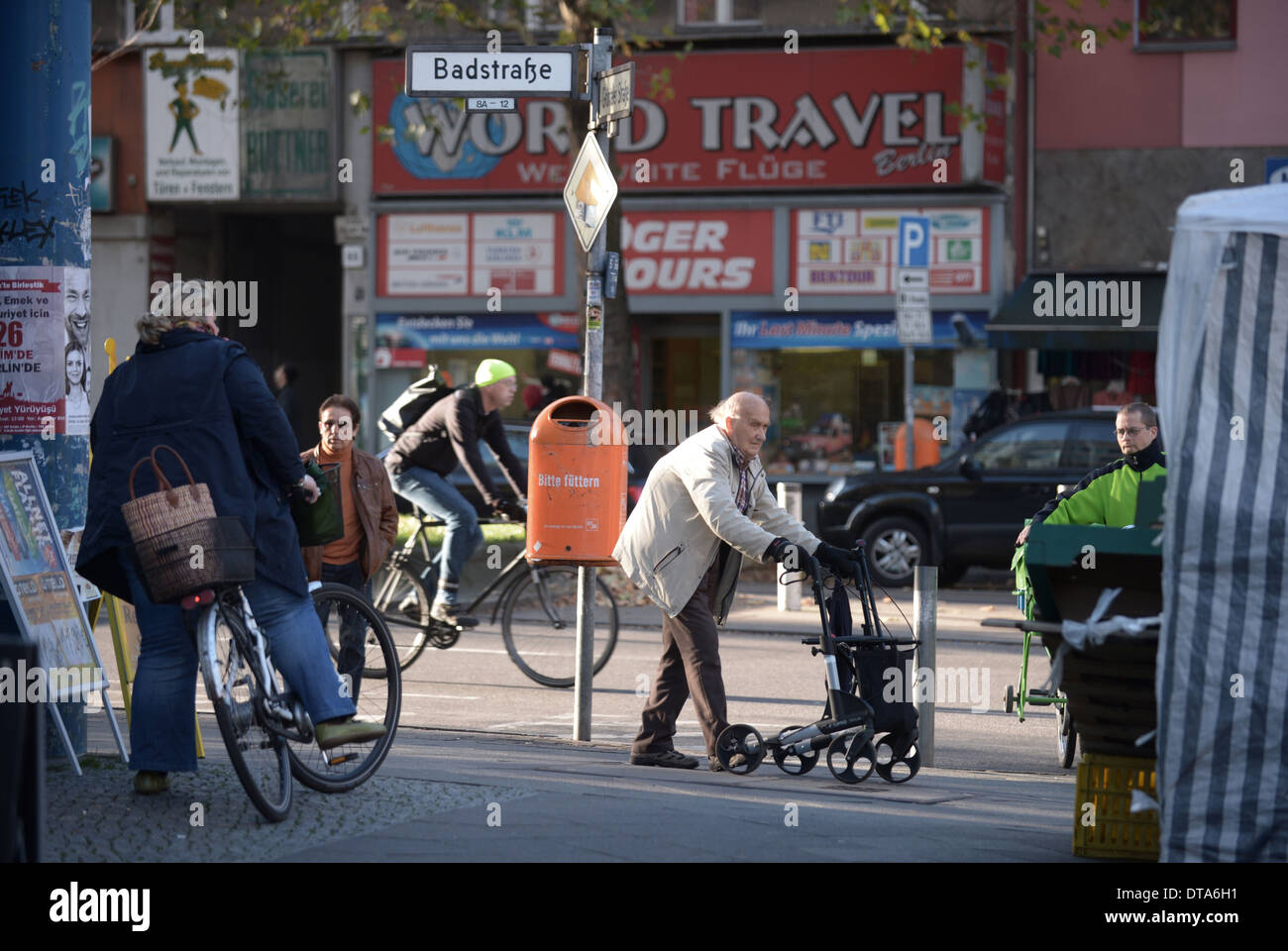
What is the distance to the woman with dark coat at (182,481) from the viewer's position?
19.9ft

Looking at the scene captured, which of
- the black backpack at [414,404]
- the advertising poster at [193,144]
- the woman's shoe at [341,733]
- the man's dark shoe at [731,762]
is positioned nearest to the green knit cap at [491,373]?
the black backpack at [414,404]

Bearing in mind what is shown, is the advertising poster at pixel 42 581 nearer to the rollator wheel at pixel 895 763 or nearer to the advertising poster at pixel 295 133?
the rollator wheel at pixel 895 763

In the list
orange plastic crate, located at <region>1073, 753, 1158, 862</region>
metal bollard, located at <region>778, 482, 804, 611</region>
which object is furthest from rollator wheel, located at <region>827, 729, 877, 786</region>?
metal bollard, located at <region>778, 482, 804, 611</region>

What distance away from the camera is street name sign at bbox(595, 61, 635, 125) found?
830 centimetres

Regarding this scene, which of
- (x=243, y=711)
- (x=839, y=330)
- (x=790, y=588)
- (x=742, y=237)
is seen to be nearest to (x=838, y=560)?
(x=243, y=711)

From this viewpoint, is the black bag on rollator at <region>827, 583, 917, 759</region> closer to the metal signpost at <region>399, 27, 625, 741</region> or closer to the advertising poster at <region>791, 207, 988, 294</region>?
the metal signpost at <region>399, 27, 625, 741</region>

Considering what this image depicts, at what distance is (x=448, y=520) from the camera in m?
10.6

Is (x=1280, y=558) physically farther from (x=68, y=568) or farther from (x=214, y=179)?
(x=214, y=179)

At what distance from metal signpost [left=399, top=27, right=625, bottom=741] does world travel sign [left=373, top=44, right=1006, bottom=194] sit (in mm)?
12198

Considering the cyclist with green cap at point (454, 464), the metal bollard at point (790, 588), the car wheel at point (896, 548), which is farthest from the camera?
the car wheel at point (896, 548)

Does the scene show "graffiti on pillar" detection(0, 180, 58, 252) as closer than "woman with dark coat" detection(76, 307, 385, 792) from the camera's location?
No

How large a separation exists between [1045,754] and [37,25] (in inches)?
229

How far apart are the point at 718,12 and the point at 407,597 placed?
13177mm

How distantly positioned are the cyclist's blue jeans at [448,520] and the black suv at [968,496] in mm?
6668
